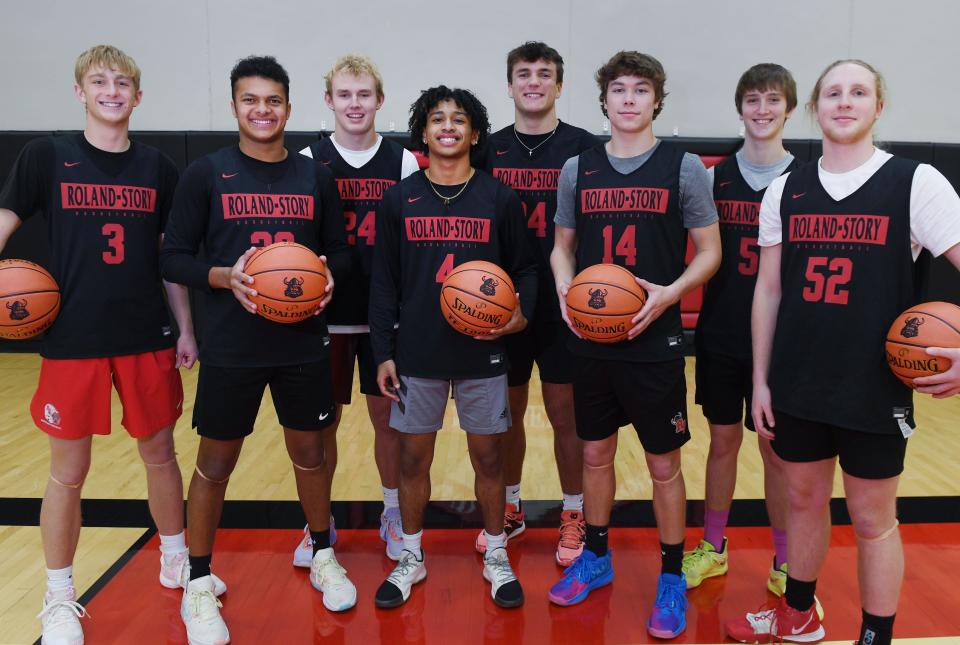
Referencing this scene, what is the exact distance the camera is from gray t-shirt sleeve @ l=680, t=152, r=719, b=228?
88.0 inches

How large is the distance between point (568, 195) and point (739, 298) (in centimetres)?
67

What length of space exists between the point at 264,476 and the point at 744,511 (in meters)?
2.25

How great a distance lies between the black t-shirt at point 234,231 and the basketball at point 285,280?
13 cm

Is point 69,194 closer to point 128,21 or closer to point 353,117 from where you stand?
point 353,117

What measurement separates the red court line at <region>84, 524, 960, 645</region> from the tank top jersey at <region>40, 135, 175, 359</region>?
89 centimetres

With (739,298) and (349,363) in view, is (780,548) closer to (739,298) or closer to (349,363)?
(739,298)

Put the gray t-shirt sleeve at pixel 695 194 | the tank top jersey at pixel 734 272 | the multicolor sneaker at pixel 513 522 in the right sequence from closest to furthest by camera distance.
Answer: the gray t-shirt sleeve at pixel 695 194, the tank top jersey at pixel 734 272, the multicolor sneaker at pixel 513 522

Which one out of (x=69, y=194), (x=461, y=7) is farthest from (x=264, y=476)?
(x=461, y=7)

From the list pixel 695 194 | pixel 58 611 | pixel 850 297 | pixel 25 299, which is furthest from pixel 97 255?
pixel 850 297

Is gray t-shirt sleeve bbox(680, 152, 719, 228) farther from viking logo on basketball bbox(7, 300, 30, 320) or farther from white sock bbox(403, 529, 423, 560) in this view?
viking logo on basketball bbox(7, 300, 30, 320)

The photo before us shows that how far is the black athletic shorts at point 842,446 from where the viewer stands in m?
1.88

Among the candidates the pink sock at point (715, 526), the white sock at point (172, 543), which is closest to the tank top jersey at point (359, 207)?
the white sock at point (172, 543)

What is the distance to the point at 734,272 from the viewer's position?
8.17 feet

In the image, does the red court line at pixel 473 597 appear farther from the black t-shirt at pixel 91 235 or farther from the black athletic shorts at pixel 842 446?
the black t-shirt at pixel 91 235
